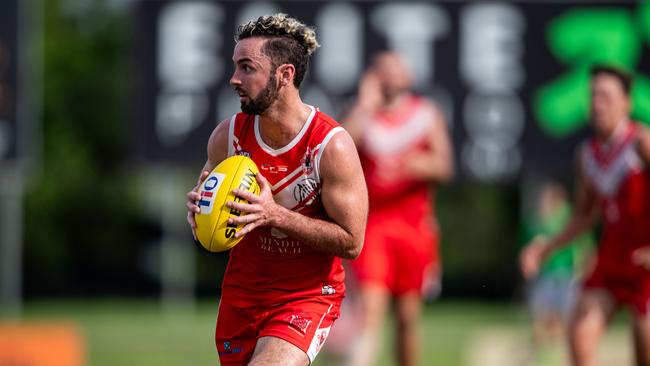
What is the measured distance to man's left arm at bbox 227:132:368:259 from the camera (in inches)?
223

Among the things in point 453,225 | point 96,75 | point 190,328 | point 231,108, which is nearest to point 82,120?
point 96,75

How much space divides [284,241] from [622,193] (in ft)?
10.1

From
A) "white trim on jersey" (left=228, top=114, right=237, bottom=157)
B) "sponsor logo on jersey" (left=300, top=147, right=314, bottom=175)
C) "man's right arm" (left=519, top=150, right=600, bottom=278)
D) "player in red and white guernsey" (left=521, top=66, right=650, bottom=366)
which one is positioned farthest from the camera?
"man's right arm" (left=519, top=150, right=600, bottom=278)

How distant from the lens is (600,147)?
27.1ft

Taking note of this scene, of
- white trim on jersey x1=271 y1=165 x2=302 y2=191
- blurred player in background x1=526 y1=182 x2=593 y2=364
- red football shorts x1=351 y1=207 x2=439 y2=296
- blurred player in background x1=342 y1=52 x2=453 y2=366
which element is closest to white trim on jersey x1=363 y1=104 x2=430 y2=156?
blurred player in background x1=342 y1=52 x2=453 y2=366

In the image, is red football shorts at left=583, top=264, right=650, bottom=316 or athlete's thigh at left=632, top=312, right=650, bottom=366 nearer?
athlete's thigh at left=632, top=312, right=650, bottom=366

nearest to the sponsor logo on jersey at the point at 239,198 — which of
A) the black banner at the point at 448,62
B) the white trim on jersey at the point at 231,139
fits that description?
the white trim on jersey at the point at 231,139

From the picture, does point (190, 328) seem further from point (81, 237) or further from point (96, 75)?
point (96, 75)

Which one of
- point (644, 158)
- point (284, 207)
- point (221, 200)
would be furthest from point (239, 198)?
point (644, 158)

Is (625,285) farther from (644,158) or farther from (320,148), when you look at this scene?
(320,148)

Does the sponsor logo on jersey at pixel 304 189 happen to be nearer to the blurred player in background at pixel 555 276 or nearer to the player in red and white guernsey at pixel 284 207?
the player in red and white guernsey at pixel 284 207

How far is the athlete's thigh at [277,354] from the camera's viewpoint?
568 centimetres

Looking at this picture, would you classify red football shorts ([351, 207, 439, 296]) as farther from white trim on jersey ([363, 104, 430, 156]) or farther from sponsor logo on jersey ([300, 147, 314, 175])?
sponsor logo on jersey ([300, 147, 314, 175])

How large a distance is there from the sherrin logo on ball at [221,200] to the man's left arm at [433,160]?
418 centimetres
